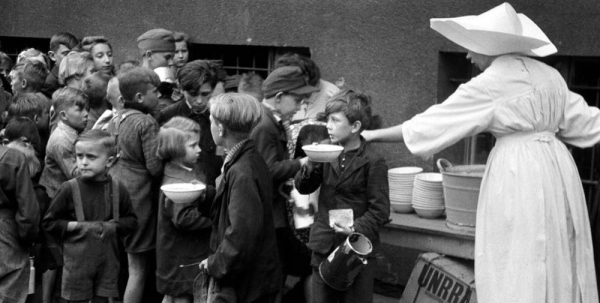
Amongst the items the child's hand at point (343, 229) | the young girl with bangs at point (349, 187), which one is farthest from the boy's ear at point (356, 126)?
the child's hand at point (343, 229)

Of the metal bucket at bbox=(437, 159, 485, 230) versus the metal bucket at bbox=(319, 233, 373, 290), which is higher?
the metal bucket at bbox=(437, 159, 485, 230)

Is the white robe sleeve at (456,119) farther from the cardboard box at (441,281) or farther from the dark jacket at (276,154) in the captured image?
the cardboard box at (441,281)

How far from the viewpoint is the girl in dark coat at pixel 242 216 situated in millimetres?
5340

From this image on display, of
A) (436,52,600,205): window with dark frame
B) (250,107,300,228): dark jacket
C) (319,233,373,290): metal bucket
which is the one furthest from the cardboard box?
(436,52,600,205): window with dark frame

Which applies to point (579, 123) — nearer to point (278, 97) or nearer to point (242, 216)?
point (242, 216)

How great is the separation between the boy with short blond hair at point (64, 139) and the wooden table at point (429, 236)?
7.36 feet

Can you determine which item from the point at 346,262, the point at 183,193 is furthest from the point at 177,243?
the point at 346,262

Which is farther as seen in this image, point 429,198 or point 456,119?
point 429,198

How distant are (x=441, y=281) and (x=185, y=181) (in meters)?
1.79

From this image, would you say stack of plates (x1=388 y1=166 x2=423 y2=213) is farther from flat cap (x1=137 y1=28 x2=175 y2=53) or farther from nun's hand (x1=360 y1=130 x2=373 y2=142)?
flat cap (x1=137 y1=28 x2=175 y2=53)

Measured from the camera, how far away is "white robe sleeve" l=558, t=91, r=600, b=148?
5.61m

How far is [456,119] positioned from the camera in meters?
5.41

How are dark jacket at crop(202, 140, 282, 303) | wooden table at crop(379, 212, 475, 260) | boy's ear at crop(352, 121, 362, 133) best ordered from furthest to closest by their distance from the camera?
wooden table at crop(379, 212, 475, 260) → boy's ear at crop(352, 121, 362, 133) → dark jacket at crop(202, 140, 282, 303)

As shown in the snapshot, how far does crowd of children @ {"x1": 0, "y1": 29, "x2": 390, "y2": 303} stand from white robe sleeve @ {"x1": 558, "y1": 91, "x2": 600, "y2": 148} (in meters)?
1.12
